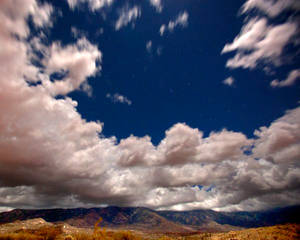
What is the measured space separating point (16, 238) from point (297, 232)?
19578cm

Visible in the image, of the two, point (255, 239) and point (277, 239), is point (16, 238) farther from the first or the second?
point (255, 239)

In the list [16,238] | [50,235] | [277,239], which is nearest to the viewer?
[16,238]

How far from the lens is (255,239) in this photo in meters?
156

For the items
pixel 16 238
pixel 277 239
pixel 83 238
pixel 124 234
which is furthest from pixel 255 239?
pixel 16 238

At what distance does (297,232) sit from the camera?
474 feet

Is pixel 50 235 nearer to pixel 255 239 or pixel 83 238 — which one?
pixel 83 238

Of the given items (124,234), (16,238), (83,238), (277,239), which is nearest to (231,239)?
(277,239)

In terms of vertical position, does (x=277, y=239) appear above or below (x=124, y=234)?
above

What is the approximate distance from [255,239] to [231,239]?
3036cm

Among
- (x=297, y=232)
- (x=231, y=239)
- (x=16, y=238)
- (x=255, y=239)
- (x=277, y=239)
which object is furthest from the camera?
(x=231, y=239)

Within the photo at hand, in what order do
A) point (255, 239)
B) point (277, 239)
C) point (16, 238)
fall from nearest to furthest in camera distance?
point (16, 238)
point (277, 239)
point (255, 239)

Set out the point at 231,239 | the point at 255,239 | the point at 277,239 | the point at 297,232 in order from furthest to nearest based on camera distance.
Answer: the point at 231,239 → the point at 255,239 → the point at 297,232 → the point at 277,239

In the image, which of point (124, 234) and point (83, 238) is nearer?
point (83, 238)

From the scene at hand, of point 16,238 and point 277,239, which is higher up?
point 277,239
